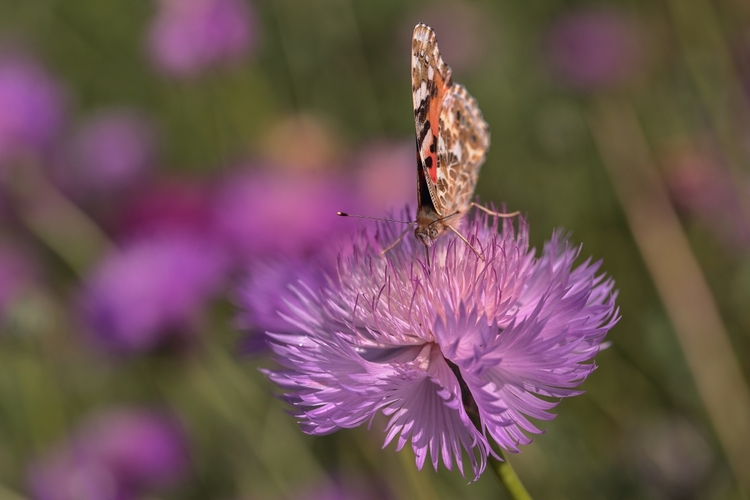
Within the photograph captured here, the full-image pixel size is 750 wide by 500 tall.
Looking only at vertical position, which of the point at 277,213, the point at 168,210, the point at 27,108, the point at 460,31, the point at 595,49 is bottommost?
the point at 277,213

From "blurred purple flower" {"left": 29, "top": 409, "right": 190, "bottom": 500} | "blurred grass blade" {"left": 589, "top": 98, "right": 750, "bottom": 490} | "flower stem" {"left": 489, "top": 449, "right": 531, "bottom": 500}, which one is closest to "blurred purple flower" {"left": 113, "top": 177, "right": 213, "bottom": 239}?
"blurred purple flower" {"left": 29, "top": 409, "right": 190, "bottom": 500}

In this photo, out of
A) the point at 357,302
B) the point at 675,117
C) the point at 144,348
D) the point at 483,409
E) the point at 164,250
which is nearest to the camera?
→ the point at 483,409

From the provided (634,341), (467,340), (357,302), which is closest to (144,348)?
(357,302)

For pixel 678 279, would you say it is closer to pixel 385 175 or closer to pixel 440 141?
pixel 385 175

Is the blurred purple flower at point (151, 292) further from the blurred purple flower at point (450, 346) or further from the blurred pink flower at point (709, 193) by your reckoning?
the blurred pink flower at point (709, 193)

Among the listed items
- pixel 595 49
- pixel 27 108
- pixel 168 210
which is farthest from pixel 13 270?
pixel 595 49

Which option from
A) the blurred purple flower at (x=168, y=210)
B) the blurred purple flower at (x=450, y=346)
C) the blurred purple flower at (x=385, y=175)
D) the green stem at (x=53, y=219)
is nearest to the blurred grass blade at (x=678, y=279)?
the blurred purple flower at (x=385, y=175)

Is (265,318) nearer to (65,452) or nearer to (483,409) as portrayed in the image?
(483,409)

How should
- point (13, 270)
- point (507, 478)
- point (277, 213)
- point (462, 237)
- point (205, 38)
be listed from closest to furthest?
point (507, 478) → point (462, 237) → point (277, 213) → point (205, 38) → point (13, 270)
